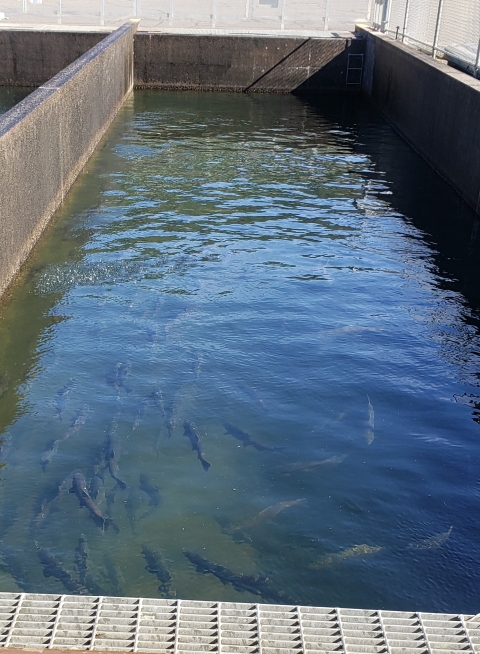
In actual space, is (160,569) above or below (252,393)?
below

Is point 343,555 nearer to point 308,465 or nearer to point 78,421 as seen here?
point 308,465

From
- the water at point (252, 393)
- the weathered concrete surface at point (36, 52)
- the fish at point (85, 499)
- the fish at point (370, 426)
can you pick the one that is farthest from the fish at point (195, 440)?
the weathered concrete surface at point (36, 52)

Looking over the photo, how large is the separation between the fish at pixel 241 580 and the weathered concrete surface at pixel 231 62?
784 inches

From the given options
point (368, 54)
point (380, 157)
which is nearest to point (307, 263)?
point (380, 157)

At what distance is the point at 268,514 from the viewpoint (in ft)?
17.1

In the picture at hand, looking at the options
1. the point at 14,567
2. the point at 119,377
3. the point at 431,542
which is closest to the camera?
the point at 14,567

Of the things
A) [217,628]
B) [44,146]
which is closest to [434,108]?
[44,146]

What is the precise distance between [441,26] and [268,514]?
14.7m

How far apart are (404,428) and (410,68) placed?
1276cm

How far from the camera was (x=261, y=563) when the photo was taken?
4.79m

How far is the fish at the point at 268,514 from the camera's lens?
5.10 meters

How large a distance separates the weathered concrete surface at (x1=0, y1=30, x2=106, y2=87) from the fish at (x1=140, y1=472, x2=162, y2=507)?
19.3m

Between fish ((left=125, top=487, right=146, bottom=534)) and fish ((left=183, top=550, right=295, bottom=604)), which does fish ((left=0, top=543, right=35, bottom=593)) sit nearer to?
fish ((left=125, top=487, right=146, bottom=534))

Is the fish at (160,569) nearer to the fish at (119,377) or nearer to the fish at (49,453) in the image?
the fish at (49,453)
